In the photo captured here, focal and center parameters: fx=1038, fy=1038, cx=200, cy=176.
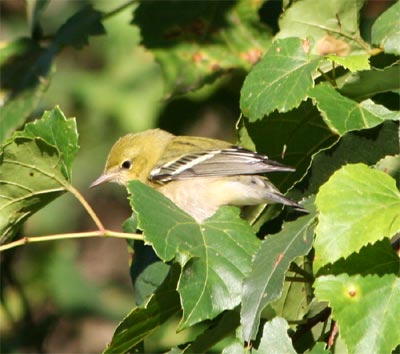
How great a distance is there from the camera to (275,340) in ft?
10.00

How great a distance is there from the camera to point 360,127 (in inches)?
126

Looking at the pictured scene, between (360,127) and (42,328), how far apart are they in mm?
3186

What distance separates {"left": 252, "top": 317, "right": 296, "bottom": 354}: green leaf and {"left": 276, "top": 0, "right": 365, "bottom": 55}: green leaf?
1.03 meters

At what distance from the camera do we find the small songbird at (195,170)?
3.98 m

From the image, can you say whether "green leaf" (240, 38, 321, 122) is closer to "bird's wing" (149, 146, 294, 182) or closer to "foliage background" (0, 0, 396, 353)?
"bird's wing" (149, 146, 294, 182)

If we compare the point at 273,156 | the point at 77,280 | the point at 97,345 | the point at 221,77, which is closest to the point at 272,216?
the point at 273,156

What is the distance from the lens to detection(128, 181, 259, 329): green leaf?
305cm

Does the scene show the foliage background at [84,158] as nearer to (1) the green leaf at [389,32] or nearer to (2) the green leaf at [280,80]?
(2) the green leaf at [280,80]

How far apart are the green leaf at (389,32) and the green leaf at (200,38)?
1556mm

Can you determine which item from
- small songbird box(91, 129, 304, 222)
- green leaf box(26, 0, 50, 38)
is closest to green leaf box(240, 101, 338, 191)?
small songbird box(91, 129, 304, 222)

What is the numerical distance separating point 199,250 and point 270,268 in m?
0.26

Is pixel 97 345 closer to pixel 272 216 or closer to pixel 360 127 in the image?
pixel 272 216

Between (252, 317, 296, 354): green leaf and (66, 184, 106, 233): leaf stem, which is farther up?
(66, 184, 106, 233): leaf stem

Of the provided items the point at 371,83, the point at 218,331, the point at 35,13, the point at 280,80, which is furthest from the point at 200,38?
the point at 218,331
